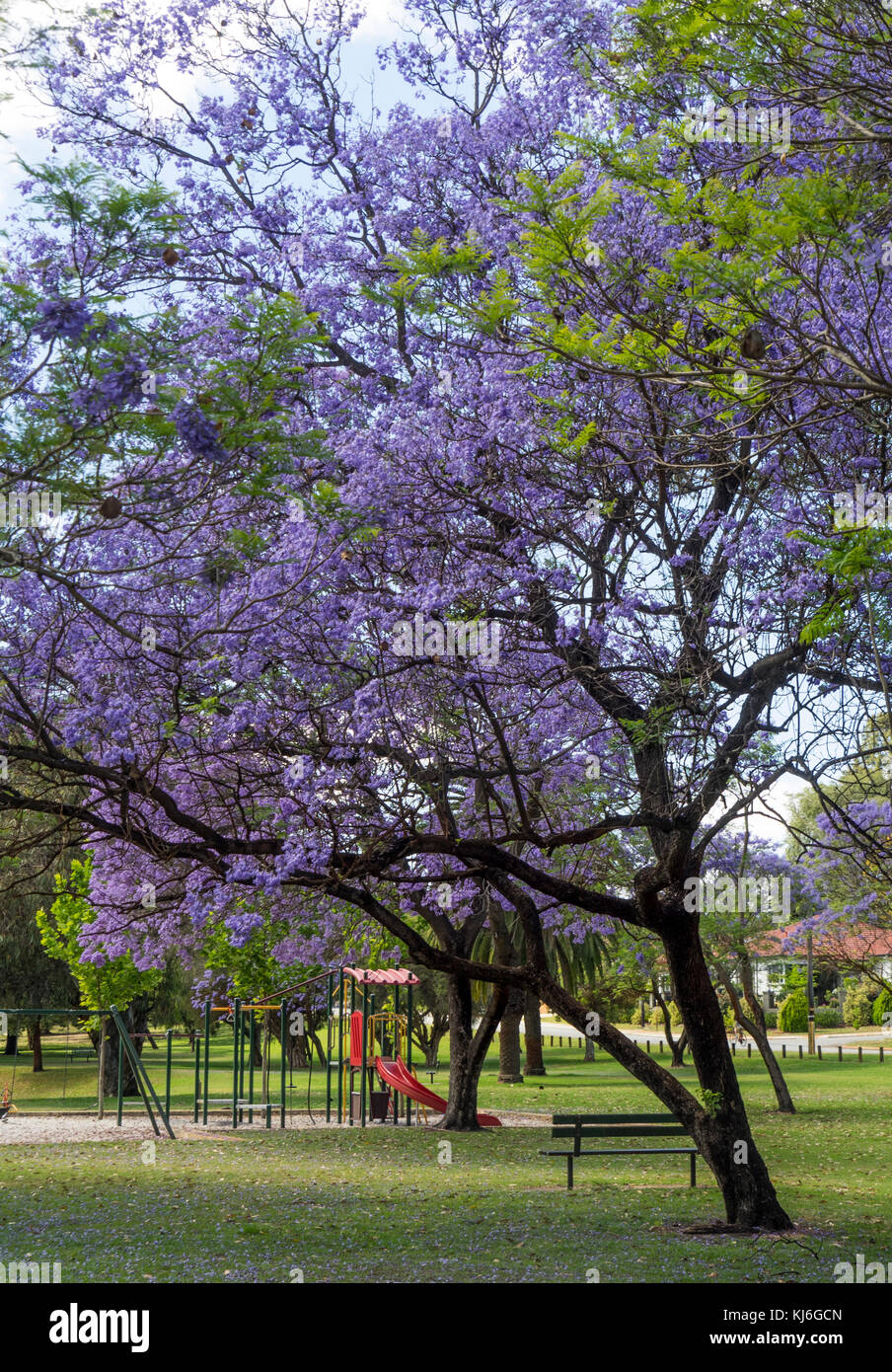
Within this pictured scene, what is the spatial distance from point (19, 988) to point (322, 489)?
23.0 m

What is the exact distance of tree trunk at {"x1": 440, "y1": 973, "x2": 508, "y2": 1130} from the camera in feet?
61.0

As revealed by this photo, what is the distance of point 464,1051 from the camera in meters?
19.1

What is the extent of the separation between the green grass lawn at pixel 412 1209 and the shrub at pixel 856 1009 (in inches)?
1191

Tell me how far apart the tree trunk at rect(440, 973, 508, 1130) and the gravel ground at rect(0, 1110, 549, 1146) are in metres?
0.67

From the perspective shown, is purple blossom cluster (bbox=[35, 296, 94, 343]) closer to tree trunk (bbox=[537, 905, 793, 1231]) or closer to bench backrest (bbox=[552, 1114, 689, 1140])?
tree trunk (bbox=[537, 905, 793, 1231])

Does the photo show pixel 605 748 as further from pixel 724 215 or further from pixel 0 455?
pixel 0 455

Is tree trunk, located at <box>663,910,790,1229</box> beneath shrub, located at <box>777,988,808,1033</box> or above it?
above

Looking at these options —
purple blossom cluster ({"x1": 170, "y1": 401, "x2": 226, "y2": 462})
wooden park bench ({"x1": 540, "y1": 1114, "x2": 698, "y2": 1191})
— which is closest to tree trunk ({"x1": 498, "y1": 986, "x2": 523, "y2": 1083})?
wooden park bench ({"x1": 540, "y1": 1114, "x2": 698, "y2": 1191})

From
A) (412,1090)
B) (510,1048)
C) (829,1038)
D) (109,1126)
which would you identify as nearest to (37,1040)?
(510,1048)


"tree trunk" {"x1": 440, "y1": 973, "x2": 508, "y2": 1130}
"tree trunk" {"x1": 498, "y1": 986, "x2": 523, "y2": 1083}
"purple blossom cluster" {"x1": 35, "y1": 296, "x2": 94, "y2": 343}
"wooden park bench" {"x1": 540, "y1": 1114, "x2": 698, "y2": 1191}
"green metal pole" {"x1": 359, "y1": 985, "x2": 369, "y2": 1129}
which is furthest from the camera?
"tree trunk" {"x1": 498, "y1": 986, "x2": 523, "y2": 1083}

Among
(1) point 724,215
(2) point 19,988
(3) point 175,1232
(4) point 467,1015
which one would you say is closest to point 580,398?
(1) point 724,215

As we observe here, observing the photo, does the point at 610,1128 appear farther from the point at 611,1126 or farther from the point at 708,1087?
the point at 708,1087

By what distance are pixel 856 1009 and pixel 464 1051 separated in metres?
36.1

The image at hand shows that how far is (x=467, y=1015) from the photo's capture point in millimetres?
19203
